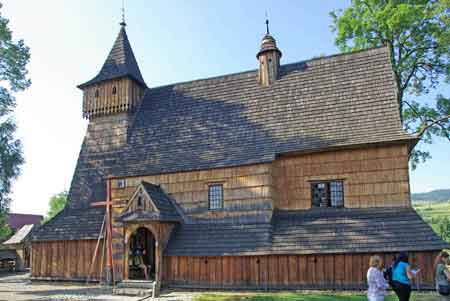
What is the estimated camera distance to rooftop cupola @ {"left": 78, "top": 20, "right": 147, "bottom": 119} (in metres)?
23.1

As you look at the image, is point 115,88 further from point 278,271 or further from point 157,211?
point 278,271

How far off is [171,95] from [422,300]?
644 inches

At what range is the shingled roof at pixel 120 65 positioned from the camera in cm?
2355

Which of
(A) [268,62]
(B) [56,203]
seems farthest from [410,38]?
(B) [56,203]

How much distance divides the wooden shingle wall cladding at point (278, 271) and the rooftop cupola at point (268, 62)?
9.37 metres

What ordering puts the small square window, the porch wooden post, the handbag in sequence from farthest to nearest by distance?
the small square window < the porch wooden post < the handbag

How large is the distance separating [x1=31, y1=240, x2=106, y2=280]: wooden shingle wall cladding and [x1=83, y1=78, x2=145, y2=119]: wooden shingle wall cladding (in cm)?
778

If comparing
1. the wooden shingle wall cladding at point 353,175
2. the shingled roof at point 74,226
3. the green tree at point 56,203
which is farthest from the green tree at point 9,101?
the green tree at point 56,203

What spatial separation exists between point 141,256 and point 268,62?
Answer: 11786 mm

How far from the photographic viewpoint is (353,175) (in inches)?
637

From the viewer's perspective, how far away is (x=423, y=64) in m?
24.6

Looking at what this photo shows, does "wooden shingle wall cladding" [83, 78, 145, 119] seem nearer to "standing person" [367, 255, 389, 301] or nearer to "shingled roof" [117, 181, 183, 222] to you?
"shingled roof" [117, 181, 183, 222]

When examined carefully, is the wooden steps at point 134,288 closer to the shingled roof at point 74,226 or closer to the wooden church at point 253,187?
the wooden church at point 253,187

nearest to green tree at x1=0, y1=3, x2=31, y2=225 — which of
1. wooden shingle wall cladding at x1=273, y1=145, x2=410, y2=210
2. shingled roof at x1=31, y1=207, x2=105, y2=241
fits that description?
shingled roof at x1=31, y1=207, x2=105, y2=241
